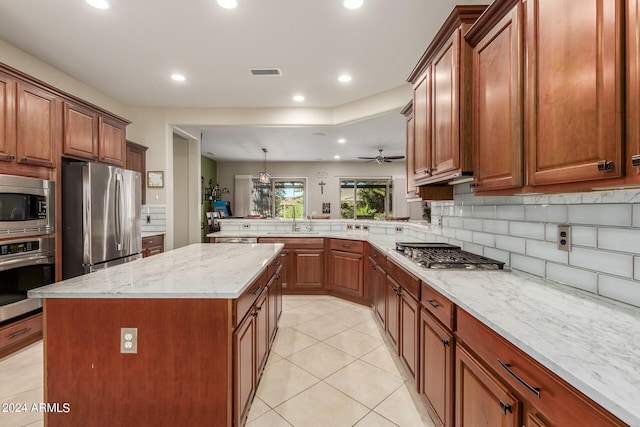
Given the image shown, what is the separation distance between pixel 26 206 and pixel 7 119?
2.34 ft

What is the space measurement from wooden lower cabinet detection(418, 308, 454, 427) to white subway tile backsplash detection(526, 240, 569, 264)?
646 millimetres

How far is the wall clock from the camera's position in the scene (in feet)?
14.8

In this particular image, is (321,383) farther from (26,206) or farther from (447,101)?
(26,206)

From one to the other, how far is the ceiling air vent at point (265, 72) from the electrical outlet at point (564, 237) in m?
3.04

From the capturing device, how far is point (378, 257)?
3.05m

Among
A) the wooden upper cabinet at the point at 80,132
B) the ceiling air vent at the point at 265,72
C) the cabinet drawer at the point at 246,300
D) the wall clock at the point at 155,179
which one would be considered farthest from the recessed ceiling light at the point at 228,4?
the wall clock at the point at 155,179

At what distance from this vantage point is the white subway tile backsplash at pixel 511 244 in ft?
5.56

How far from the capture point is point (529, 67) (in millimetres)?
1245

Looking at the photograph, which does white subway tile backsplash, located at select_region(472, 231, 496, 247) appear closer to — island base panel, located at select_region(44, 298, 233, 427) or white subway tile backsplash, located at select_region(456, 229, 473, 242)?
white subway tile backsplash, located at select_region(456, 229, 473, 242)

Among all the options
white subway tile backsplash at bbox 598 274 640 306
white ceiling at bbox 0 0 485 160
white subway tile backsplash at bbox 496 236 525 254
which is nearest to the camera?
white subway tile backsplash at bbox 598 274 640 306

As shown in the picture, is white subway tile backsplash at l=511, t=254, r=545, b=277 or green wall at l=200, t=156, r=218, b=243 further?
green wall at l=200, t=156, r=218, b=243

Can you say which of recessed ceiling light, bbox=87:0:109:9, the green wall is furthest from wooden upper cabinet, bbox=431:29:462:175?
the green wall

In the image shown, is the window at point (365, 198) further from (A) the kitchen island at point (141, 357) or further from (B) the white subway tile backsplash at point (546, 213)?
(A) the kitchen island at point (141, 357)

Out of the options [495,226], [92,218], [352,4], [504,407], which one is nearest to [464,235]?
[495,226]
